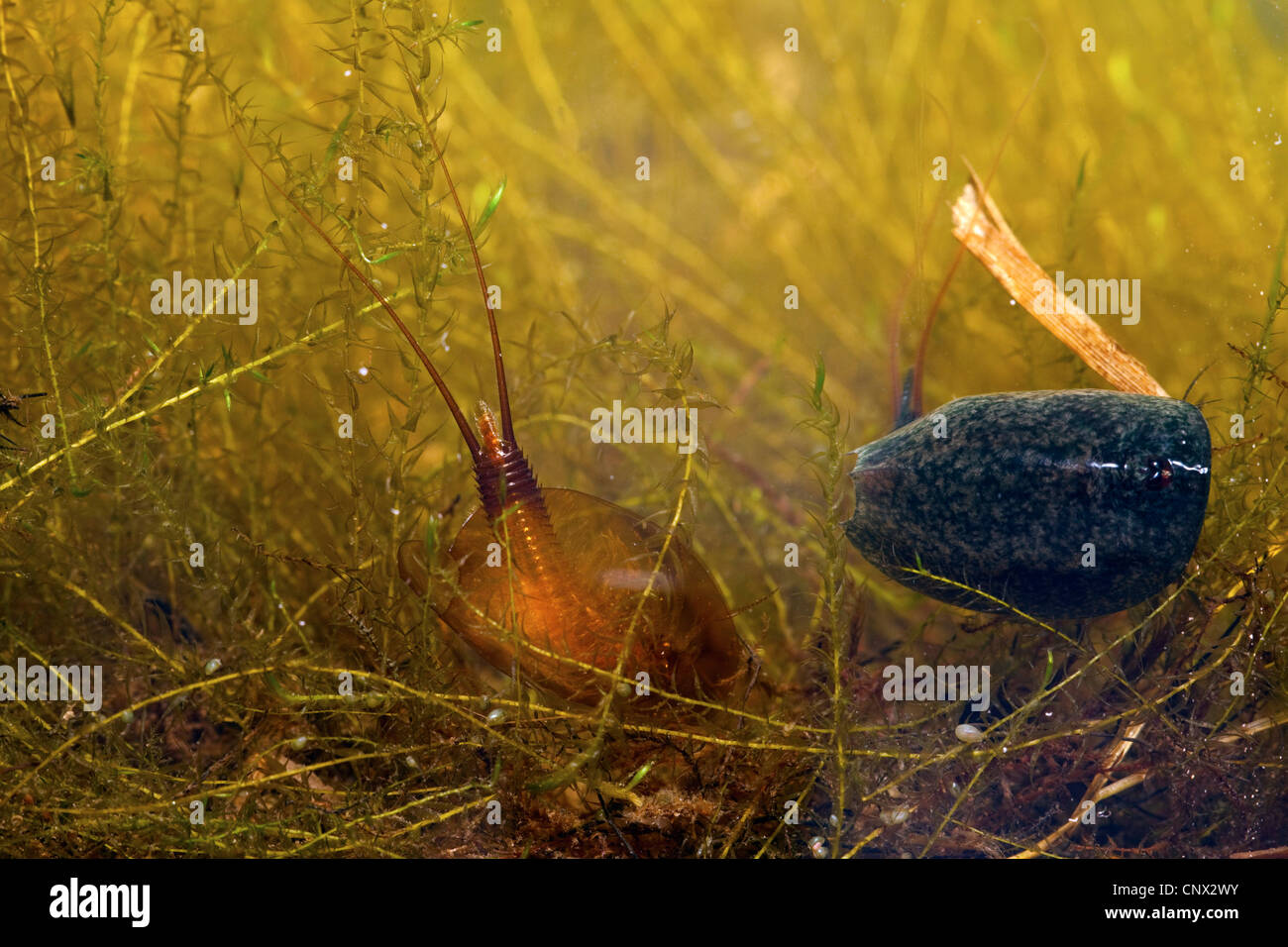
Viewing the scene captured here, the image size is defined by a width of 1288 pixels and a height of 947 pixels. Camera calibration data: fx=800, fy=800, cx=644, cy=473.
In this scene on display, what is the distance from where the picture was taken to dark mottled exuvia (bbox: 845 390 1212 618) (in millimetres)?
1286

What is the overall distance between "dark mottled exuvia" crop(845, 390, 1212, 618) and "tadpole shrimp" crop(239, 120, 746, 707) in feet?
1.33

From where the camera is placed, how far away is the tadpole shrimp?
131 centimetres

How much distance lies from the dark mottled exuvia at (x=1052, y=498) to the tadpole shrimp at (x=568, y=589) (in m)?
0.41

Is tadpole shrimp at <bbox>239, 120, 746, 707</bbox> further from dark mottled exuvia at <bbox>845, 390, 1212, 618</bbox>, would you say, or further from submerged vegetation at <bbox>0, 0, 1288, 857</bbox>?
dark mottled exuvia at <bbox>845, 390, 1212, 618</bbox>

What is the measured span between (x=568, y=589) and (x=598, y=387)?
0.65m

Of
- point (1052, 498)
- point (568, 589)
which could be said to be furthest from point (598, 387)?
point (1052, 498)

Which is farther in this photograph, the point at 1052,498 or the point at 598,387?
the point at 598,387

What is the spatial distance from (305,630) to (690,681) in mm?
803

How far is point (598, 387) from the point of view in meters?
1.86

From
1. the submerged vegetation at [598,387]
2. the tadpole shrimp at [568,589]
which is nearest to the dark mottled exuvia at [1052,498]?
the submerged vegetation at [598,387]

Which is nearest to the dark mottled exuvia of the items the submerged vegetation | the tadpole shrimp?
the submerged vegetation

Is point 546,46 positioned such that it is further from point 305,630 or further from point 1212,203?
point 1212,203

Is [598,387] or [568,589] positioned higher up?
[598,387]

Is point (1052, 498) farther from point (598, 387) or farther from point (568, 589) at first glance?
point (598, 387)
